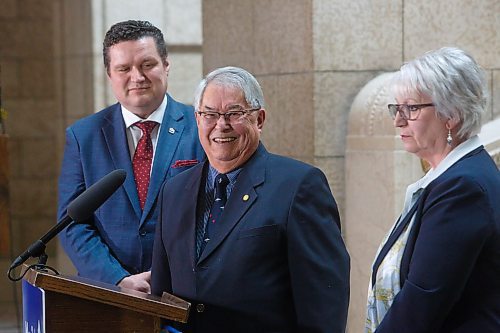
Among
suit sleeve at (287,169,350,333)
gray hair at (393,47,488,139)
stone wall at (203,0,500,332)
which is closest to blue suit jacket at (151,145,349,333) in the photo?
suit sleeve at (287,169,350,333)

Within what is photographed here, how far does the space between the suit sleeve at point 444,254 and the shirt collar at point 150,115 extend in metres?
1.41

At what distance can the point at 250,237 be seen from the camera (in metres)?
3.32

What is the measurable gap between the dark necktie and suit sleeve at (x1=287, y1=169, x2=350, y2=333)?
0.80 feet

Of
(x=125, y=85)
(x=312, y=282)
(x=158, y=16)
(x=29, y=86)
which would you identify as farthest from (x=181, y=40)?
(x=312, y=282)

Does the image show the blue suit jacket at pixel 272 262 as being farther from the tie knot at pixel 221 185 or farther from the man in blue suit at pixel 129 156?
the man in blue suit at pixel 129 156

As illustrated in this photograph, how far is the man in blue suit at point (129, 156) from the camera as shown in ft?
13.4

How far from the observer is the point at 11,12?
11.4 meters

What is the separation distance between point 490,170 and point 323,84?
9.54ft

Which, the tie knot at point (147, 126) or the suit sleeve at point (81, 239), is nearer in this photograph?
the suit sleeve at point (81, 239)

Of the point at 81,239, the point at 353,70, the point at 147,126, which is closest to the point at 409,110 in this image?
the point at 147,126

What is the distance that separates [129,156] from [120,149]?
1.6 inches

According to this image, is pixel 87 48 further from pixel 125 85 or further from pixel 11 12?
pixel 125 85

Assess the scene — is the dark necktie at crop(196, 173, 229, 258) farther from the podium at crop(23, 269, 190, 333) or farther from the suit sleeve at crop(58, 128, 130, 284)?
the suit sleeve at crop(58, 128, 130, 284)

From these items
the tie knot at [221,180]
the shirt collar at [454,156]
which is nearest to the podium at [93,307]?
the tie knot at [221,180]
